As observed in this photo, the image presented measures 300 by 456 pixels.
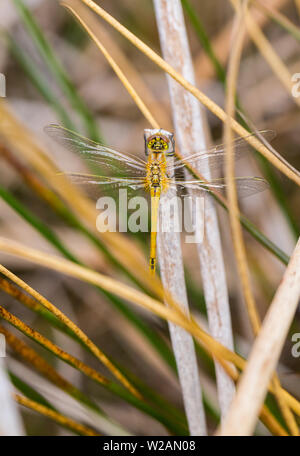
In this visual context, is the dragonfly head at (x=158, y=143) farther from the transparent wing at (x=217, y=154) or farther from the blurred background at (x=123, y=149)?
the blurred background at (x=123, y=149)

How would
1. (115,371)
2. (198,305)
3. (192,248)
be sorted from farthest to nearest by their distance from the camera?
(192,248) < (198,305) < (115,371)

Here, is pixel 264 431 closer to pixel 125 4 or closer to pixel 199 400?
pixel 199 400

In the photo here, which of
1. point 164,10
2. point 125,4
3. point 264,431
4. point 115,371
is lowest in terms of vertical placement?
point 264,431

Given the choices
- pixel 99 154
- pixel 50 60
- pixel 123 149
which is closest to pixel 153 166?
pixel 99 154

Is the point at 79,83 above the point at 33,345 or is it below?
above

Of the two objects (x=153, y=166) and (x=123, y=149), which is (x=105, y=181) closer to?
(x=153, y=166)

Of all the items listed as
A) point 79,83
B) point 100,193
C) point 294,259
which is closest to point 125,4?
point 79,83

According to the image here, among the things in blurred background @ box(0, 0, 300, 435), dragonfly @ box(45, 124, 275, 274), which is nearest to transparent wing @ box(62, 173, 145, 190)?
dragonfly @ box(45, 124, 275, 274)

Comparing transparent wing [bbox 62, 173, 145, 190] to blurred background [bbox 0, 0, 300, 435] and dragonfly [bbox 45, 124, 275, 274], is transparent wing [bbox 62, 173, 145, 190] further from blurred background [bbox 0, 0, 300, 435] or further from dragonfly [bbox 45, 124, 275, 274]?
blurred background [bbox 0, 0, 300, 435]
